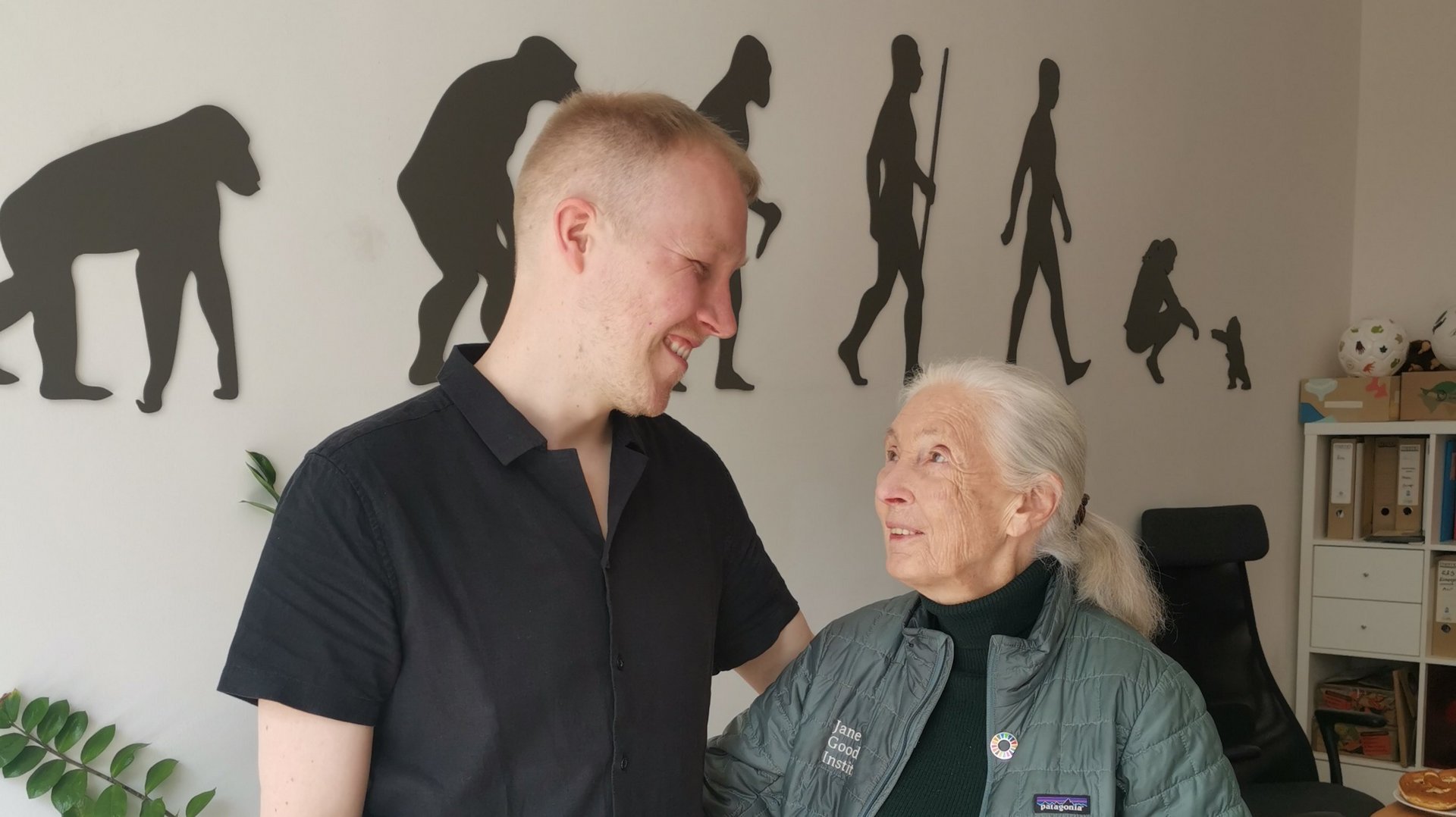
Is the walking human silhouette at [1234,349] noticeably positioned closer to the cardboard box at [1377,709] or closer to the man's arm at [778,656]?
the cardboard box at [1377,709]

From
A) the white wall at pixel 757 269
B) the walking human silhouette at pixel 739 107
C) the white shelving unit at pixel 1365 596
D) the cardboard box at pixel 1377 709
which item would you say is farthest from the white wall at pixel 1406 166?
the walking human silhouette at pixel 739 107

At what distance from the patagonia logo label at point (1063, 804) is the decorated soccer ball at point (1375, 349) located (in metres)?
3.81

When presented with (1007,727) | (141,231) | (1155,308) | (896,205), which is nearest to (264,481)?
(141,231)

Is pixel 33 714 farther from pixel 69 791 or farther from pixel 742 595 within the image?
pixel 742 595

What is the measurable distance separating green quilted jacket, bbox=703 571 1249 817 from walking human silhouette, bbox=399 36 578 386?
2.69ft

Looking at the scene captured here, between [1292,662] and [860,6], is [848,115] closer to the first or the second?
[860,6]

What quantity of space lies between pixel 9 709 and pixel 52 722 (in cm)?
6

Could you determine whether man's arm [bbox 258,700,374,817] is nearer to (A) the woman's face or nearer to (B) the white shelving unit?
(A) the woman's face

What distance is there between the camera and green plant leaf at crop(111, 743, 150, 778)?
1.71 metres

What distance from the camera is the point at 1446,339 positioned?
15.0 feet

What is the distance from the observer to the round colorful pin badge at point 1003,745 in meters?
1.62

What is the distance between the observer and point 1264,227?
15.2ft

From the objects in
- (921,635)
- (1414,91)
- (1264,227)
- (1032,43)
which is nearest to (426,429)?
(921,635)

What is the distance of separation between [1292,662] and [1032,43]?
2.85m
